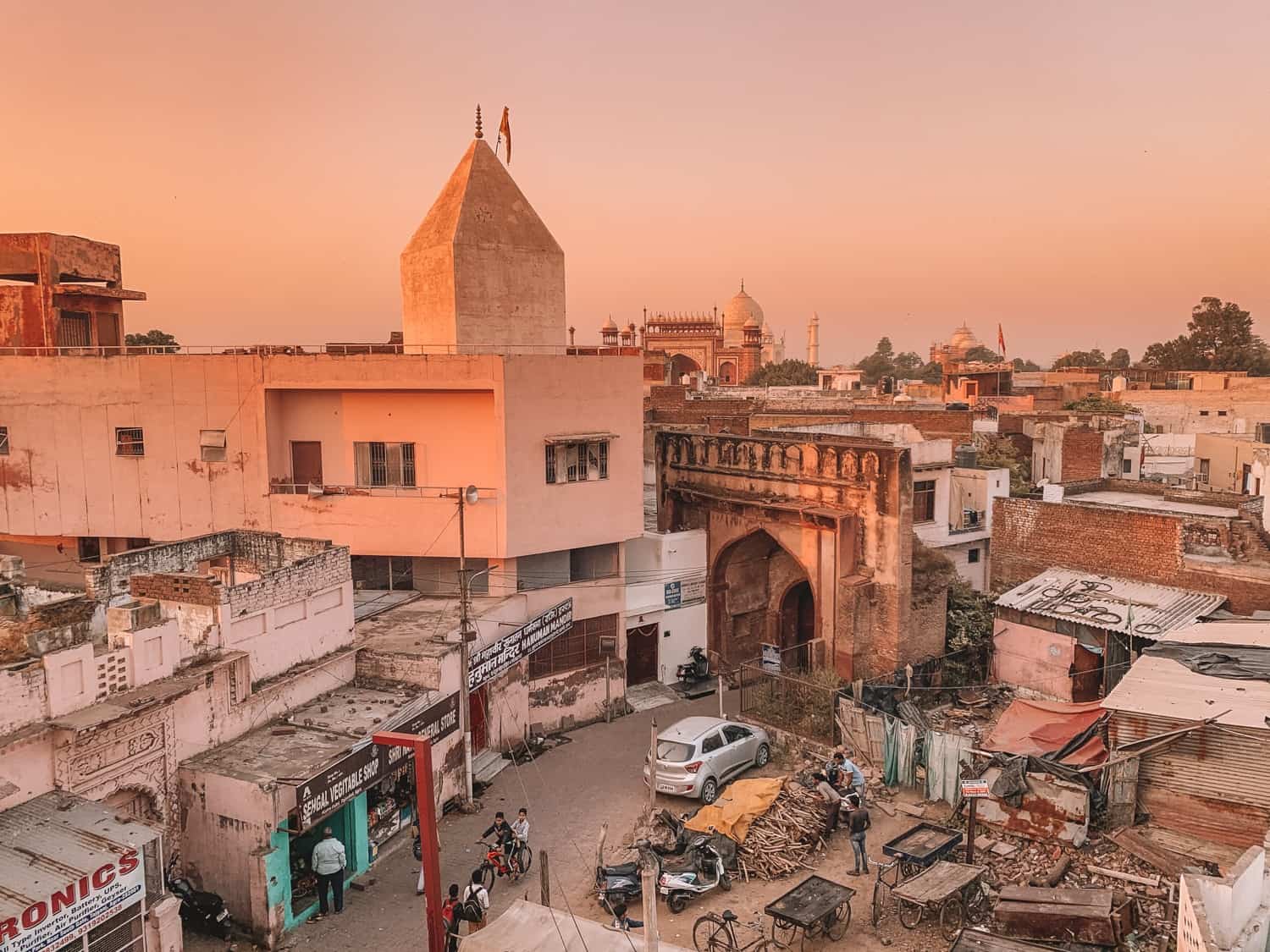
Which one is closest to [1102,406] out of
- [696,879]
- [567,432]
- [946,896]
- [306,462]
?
[567,432]

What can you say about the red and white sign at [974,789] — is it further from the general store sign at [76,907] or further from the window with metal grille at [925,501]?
the window with metal grille at [925,501]

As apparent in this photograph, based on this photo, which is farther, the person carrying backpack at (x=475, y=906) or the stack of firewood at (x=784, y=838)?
the stack of firewood at (x=784, y=838)

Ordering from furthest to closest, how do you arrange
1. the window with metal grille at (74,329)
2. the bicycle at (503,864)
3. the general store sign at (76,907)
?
the window with metal grille at (74,329) → the bicycle at (503,864) → the general store sign at (76,907)

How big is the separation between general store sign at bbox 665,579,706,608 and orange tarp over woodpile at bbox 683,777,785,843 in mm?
7631

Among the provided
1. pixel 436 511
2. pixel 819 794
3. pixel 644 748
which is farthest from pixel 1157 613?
pixel 436 511

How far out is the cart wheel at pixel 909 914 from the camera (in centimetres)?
1132

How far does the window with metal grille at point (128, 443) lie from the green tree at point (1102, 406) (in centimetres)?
4148

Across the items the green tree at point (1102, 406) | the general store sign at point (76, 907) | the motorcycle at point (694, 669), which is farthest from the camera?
the green tree at point (1102, 406)

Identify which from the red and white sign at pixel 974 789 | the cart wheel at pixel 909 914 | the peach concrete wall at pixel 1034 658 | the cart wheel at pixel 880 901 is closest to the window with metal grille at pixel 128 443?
the cart wheel at pixel 880 901

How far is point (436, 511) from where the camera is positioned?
60.3ft

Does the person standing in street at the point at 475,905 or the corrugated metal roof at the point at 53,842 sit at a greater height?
the corrugated metal roof at the point at 53,842

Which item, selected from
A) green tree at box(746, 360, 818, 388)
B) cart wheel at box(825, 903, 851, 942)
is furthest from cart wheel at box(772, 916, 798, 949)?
green tree at box(746, 360, 818, 388)

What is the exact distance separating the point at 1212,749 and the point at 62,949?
14.1m

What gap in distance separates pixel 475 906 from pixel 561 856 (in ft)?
8.79
